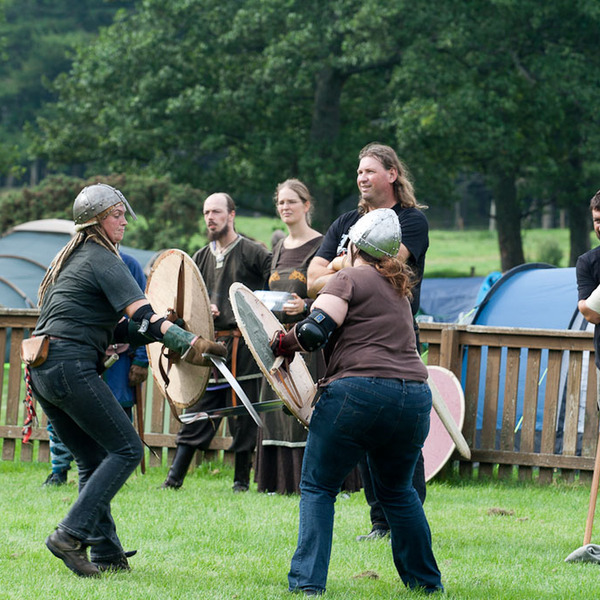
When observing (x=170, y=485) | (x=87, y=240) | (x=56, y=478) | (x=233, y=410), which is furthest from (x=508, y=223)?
(x=87, y=240)

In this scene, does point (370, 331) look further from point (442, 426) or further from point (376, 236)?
point (442, 426)

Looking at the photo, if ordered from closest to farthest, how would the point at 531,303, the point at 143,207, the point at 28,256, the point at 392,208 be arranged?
the point at 392,208, the point at 531,303, the point at 28,256, the point at 143,207

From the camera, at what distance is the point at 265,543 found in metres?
5.20

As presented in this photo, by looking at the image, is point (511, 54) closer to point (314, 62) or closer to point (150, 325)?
point (314, 62)

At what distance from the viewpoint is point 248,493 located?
6.70m

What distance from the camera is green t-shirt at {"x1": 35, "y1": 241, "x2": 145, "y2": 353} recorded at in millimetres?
4352

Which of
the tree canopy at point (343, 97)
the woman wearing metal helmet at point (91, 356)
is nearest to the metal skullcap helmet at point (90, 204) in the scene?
the woman wearing metal helmet at point (91, 356)

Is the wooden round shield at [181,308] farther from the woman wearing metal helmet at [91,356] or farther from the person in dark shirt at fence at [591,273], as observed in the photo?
the person in dark shirt at fence at [591,273]

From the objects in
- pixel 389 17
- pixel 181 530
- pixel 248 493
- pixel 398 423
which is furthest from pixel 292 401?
pixel 389 17

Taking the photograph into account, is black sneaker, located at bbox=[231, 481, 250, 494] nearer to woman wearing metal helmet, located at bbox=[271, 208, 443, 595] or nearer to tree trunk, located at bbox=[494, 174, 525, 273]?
woman wearing metal helmet, located at bbox=[271, 208, 443, 595]

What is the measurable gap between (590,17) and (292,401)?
63.9ft

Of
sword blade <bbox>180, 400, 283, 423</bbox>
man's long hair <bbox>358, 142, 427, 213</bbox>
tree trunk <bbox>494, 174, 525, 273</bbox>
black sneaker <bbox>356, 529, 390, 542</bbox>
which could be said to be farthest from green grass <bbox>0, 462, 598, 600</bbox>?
tree trunk <bbox>494, 174, 525, 273</bbox>

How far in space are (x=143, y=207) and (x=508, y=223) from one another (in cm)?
890

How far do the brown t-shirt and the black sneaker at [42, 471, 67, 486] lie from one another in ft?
11.7
